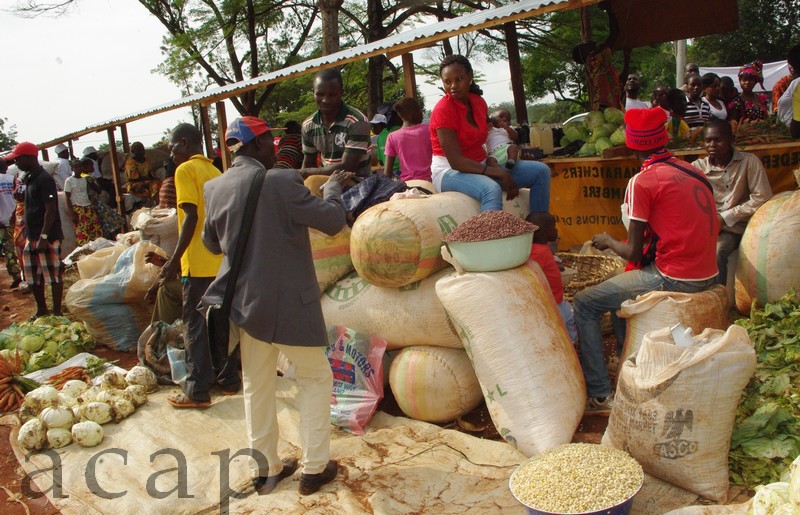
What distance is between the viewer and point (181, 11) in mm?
17062

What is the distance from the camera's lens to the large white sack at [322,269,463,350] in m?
3.80

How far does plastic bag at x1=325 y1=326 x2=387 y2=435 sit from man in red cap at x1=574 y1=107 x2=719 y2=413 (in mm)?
1294

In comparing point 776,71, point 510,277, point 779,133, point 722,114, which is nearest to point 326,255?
point 510,277

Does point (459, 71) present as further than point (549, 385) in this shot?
Yes

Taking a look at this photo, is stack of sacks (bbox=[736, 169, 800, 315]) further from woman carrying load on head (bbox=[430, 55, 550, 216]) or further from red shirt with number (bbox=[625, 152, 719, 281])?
woman carrying load on head (bbox=[430, 55, 550, 216])

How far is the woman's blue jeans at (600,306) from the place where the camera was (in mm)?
3521

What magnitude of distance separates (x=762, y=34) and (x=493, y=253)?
2612cm

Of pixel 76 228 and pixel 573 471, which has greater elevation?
pixel 76 228

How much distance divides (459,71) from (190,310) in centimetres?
247

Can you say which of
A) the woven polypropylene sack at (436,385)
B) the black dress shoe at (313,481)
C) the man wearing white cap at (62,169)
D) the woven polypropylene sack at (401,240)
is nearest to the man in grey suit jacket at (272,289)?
the black dress shoe at (313,481)

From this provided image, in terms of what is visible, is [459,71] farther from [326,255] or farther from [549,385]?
[549,385]

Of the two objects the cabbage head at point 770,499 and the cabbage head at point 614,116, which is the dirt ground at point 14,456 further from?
the cabbage head at point 614,116

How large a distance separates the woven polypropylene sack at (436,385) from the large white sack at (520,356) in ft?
1.03

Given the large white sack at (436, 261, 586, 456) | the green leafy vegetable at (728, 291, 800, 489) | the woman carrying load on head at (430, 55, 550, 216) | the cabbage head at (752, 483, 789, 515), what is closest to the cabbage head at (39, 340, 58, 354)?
the woman carrying load on head at (430, 55, 550, 216)
